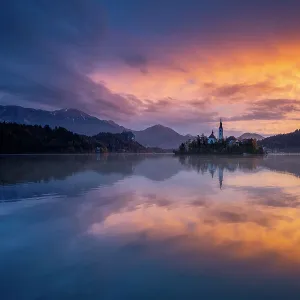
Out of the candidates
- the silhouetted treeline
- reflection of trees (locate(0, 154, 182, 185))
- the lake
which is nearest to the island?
the silhouetted treeline

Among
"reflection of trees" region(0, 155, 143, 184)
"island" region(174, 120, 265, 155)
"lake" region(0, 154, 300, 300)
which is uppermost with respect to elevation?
"island" region(174, 120, 265, 155)

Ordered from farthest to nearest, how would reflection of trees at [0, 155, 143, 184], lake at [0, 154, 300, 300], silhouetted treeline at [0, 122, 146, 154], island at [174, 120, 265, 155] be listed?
island at [174, 120, 265, 155] < silhouetted treeline at [0, 122, 146, 154] < reflection of trees at [0, 155, 143, 184] < lake at [0, 154, 300, 300]

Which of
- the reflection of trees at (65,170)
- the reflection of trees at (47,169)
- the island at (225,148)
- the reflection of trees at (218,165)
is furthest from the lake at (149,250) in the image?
the island at (225,148)

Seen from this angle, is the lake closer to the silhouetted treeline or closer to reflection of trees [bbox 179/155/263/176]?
reflection of trees [bbox 179/155/263/176]

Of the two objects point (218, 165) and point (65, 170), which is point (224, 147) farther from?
point (65, 170)

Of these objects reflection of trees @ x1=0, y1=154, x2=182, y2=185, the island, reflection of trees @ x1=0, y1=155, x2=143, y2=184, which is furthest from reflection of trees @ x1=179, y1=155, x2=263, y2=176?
the island

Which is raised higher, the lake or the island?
the island

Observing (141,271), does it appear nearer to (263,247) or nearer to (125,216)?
(263,247)

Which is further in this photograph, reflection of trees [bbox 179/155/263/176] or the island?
the island

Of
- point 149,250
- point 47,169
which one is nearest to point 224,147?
point 47,169

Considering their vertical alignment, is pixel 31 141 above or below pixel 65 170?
above

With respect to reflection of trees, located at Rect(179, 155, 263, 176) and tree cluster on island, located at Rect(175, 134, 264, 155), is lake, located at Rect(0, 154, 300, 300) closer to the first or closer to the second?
reflection of trees, located at Rect(179, 155, 263, 176)

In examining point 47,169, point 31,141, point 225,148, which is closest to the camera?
point 47,169

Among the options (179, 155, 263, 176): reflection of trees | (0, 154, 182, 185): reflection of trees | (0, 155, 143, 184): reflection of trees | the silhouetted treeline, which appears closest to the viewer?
(0, 155, 143, 184): reflection of trees
